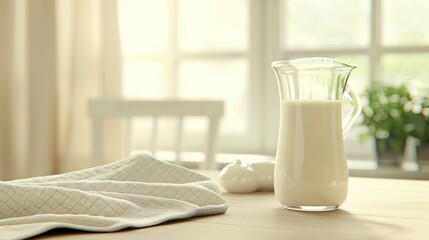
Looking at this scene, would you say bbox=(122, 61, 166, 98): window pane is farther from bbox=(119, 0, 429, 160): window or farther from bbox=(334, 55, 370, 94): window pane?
bbox=(334, 55, 370, 94): window pane

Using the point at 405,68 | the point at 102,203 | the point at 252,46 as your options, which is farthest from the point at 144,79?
the point at 102,203

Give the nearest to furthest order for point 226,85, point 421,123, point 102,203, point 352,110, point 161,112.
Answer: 1. point 102,203
2. point 352,110
3. point 161,112
4. point 421,123
5. point 226,85

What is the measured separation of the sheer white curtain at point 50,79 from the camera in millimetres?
2645

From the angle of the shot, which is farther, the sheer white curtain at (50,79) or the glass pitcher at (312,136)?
the sheer white curtain at (50,79)

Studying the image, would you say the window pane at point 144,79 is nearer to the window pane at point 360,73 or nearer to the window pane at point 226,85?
the window pane at point 226,85

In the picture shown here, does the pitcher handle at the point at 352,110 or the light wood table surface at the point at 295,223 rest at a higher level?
the pitcher handle at the point at 352,110

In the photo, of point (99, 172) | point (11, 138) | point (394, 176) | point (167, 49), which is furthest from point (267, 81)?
point (99, 172)

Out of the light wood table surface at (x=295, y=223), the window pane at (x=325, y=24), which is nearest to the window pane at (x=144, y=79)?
the window pane at (x=325, y=24)

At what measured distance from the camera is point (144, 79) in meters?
2.93

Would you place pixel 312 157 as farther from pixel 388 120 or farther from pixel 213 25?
pixel 213 25

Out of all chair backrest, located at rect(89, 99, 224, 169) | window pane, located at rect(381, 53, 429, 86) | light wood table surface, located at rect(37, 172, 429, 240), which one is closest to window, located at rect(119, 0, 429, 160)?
window pane, located at rect(381, 53, 429, 86)

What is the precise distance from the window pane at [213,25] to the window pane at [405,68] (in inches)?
21.6

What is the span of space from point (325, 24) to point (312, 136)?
1.70 metres

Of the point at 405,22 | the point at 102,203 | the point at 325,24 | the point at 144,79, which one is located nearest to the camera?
the point at 102,203
